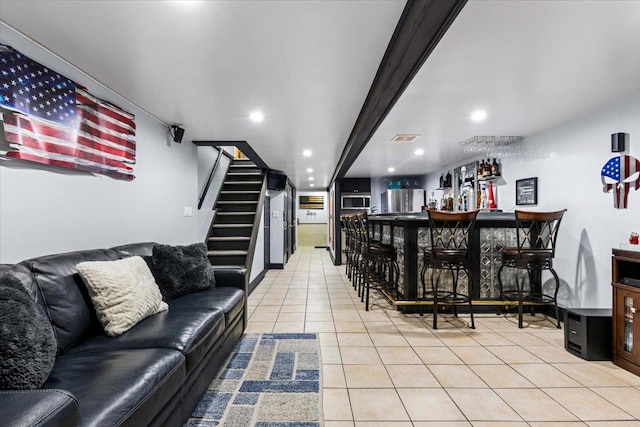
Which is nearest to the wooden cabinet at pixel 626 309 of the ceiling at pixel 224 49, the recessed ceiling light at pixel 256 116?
the ceiling at pixel 224 49

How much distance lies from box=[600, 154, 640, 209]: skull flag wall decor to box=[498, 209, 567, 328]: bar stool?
16.6 inches

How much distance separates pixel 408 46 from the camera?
178 cm

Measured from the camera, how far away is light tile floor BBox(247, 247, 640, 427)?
6.10 ft

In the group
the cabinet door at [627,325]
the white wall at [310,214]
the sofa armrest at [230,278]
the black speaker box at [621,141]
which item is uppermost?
the black speaker box at [621,141]

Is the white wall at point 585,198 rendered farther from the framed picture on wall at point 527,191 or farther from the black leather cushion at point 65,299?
the black leather cushion at point 65,299

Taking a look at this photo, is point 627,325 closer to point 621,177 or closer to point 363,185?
point 621,177

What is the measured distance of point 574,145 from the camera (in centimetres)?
342

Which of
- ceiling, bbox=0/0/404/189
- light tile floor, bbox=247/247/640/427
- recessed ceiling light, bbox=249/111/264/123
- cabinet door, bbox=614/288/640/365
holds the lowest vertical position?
light tile floor, bbox=247/247/640/427

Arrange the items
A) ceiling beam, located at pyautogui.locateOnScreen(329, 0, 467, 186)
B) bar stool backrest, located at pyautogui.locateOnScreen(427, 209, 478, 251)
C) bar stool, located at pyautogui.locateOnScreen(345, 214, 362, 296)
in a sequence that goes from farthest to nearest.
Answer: bar stool, located at pyautogui.locateOnScreen(345, 214, 362, 296) → bar stool backrest, located at pyautogui.locateOnScreen(427, 209, 478, 251) → ceiling beam, located at pyautogui.locateOnScreen(329, 0, 467, 186)

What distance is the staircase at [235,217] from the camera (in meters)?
4.88

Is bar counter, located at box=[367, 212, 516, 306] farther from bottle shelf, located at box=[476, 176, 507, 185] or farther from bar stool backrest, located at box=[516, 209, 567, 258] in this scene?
bottle shelf, located at box=[476, 176, 507, 185]

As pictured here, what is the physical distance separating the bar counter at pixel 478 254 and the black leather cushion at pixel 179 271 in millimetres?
2260

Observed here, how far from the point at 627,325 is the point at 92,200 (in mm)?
4279

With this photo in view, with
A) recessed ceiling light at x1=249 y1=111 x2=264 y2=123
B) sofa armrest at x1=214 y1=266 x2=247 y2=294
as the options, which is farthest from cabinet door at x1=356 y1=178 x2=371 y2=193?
sofa armrest at x1=214 y1=266 x2=247 y2=294
